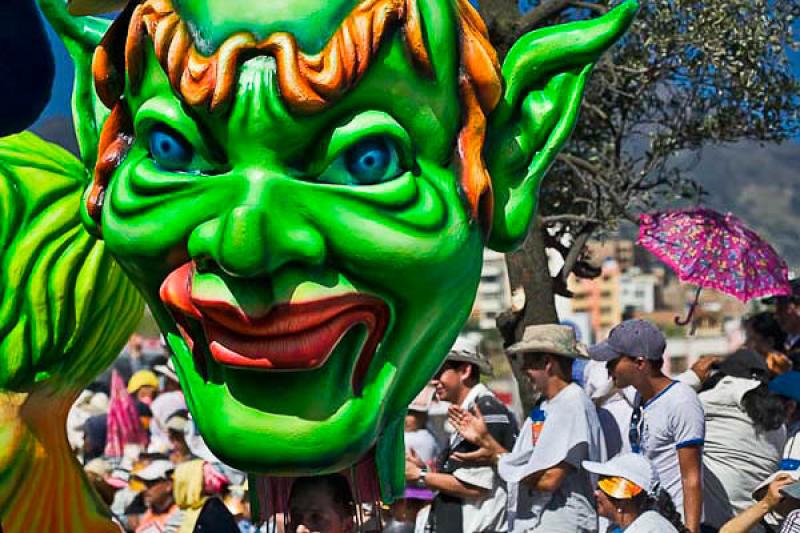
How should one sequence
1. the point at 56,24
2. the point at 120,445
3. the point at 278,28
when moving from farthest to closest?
the point at 120,445
the point at 56,24
the point at 278,28

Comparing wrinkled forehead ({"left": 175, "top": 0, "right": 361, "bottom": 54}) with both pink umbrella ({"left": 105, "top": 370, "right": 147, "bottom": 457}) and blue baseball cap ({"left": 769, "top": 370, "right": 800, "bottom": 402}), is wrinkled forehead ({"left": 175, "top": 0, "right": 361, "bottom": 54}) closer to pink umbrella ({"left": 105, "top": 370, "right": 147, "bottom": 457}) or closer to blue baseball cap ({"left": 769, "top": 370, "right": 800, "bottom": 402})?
blue baseball cap ({"left": 769, "top": 370, "right": 800, "bottom": 402})

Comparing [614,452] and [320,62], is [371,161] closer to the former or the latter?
[320,62]

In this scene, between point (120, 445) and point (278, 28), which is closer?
point (278, 28)

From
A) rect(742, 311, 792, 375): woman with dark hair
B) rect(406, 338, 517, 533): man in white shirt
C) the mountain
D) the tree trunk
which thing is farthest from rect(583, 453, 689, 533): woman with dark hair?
the mountain

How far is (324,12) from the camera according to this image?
258 centimetres

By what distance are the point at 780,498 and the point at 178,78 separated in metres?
3.19

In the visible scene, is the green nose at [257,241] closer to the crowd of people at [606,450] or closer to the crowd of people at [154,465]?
the crowd of people at [154,465]

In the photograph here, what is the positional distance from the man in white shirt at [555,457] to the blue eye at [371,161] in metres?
2.76

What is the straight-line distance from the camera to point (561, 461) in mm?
5188

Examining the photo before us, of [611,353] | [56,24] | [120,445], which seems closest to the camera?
[56,24]

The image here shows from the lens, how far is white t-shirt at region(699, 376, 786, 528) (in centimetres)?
579

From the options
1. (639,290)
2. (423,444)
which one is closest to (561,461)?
(423,444)

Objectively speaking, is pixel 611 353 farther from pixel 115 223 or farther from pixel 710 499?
pixel 115 223

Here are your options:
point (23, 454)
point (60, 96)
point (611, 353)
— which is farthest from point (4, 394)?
point (611, 353)
